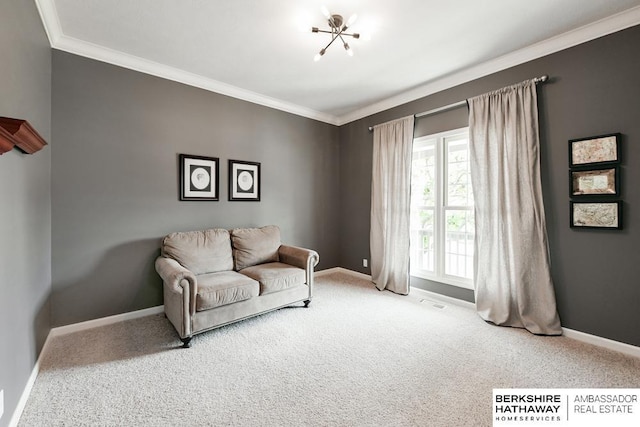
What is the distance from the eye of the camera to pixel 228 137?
12.1 feet

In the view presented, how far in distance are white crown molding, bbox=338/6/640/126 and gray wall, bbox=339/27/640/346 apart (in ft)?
0.19

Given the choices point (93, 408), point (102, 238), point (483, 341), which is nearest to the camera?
point (93, 408)

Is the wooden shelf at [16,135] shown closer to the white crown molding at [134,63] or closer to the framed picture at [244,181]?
the white crown molding at [134,63]

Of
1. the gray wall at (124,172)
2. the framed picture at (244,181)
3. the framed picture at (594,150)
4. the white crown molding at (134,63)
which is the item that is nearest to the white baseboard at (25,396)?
the gray wall at (124,172)

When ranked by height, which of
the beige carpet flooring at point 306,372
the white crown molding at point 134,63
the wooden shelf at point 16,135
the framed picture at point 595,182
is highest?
the white crown molding at point 134,63

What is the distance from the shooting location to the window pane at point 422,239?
3.76 m

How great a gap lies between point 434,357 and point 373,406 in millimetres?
826

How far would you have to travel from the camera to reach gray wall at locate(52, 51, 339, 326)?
2641 mm

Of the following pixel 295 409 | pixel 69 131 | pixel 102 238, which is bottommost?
pixel 295 409

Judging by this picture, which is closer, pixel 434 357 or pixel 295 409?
pixel 295 409

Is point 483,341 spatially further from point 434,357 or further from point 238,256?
point 238,256

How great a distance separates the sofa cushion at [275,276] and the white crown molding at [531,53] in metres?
2.88

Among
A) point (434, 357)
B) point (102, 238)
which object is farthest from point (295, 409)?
point (102, 238)

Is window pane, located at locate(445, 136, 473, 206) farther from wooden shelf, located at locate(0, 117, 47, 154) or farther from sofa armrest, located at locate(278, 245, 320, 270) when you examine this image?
wooden shelf, located at locate(0, 117, 47, 154)
